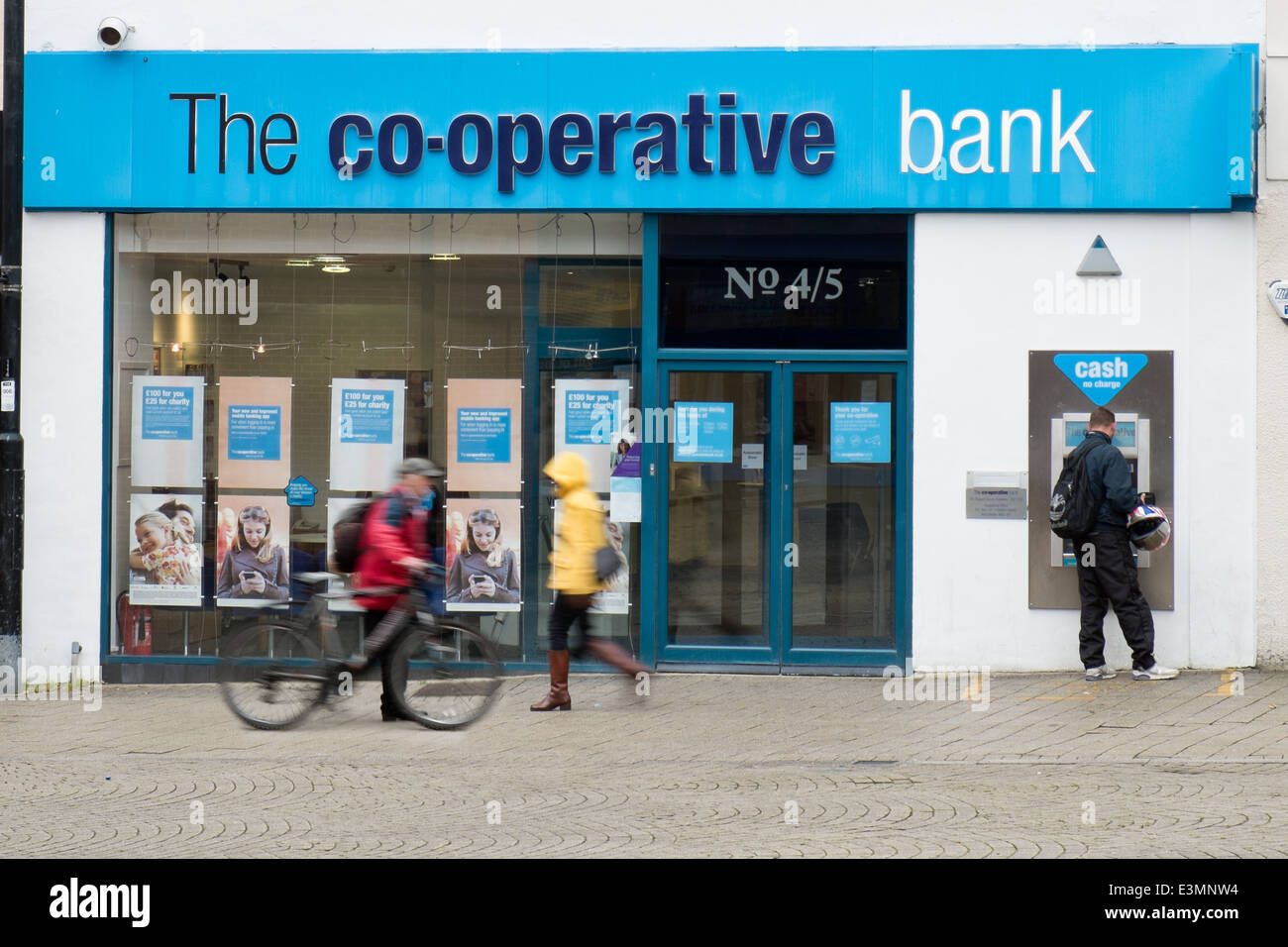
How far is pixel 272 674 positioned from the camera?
949 centimetres

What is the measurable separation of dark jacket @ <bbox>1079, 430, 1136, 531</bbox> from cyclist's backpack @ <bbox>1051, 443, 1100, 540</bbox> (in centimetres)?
4

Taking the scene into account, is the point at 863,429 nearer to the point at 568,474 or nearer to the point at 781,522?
the point at 781,522

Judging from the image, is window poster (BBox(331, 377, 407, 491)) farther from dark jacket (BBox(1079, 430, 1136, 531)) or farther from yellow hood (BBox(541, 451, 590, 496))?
dark jacket (BBox(1079, 430, 1136, 531))

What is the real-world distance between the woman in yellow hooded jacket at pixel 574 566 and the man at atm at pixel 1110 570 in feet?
11.5

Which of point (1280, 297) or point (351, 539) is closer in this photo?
point (351, 539)

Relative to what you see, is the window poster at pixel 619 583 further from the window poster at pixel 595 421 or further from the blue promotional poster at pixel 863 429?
the blue promotional poster at pixel 863 429

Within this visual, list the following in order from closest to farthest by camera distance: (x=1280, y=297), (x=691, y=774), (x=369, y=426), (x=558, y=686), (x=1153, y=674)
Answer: (x=691, y=774) → (x=558, y=686) → (x=1153, y=674) → (x=1280, y=297) → (x=369, y=426)

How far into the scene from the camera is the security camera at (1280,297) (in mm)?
11305

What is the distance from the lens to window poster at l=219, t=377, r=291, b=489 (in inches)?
479

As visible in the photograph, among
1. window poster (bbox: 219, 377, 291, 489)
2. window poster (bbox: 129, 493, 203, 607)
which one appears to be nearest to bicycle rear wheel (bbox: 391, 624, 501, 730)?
window poster (bbox: 219, 377, 291, 489)

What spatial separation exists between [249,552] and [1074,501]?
655 cm

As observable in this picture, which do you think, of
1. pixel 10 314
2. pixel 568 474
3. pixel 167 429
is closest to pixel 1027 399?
pixel 568 474

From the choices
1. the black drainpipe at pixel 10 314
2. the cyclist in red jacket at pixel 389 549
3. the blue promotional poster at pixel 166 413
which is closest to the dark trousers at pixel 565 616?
the cyclist in red jacket at pixel 389 549

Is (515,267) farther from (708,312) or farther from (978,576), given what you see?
(978,576)
